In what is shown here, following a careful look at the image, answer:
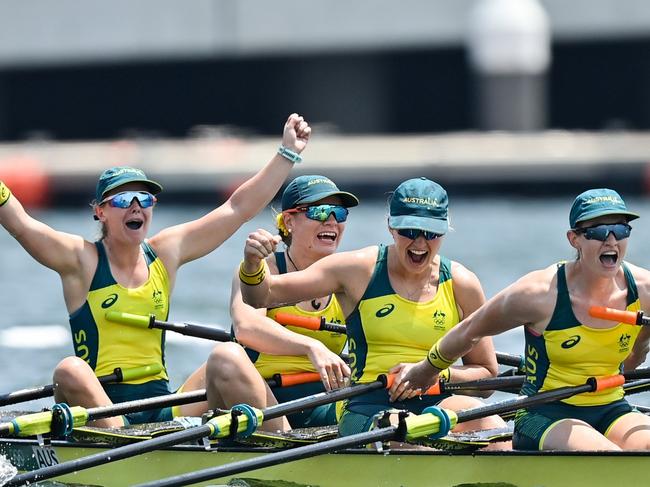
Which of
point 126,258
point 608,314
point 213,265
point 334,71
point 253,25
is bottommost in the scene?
point 608,314

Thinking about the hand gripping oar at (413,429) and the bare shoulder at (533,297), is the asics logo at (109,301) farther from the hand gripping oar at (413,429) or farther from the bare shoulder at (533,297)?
the bare shoulder at (533,297)

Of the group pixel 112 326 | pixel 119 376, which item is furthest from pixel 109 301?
pixel 119 376

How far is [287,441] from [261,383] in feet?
1.03

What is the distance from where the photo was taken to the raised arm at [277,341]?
7312mm

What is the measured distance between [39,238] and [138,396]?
1.00 metres

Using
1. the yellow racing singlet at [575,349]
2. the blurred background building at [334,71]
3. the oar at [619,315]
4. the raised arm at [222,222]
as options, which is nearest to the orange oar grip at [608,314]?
the oar at [619,315]

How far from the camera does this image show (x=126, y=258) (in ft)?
26.4

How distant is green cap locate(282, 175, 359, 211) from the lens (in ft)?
25.5

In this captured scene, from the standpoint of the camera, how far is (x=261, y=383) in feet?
24.2

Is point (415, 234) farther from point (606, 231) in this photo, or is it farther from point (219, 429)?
point (219, 429)

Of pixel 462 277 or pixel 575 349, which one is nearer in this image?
pixel 575 349

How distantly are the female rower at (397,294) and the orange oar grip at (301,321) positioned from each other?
523mm

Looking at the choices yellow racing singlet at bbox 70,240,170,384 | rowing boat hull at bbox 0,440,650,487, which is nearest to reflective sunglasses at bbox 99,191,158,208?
yellow racing singlet at bbox 70,240,170,384

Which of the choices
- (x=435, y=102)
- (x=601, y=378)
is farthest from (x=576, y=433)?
(x=435, y=102)
